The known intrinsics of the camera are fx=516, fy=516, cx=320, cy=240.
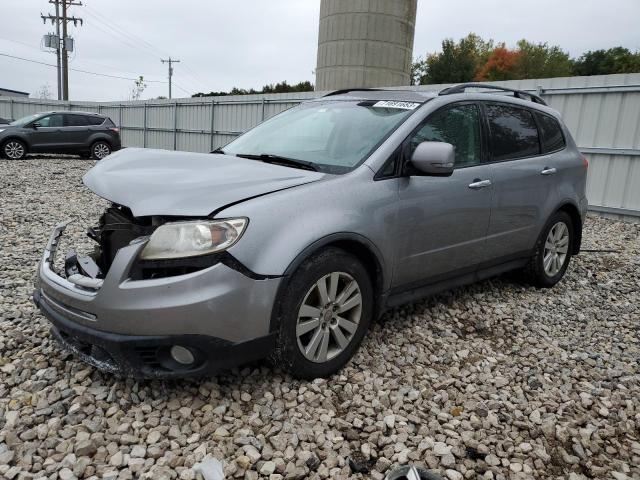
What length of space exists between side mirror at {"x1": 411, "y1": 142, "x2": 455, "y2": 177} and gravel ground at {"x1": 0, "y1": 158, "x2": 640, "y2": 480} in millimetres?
1183

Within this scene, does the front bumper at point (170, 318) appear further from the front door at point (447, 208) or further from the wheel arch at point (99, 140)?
the wheel arch at point (99, 140)

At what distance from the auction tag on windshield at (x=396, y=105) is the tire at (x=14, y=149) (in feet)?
48.7

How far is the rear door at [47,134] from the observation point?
50.6 ft

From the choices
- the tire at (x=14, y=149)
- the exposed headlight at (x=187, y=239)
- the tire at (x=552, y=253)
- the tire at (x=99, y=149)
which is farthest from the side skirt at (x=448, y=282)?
the tire at (x=14, y=149)

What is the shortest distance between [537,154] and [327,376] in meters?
2.70

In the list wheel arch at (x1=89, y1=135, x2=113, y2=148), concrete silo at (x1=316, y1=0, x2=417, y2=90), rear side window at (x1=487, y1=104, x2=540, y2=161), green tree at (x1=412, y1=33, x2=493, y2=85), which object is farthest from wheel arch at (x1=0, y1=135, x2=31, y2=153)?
green tree at (x1=412, y1=33, x2=493, y2=85)

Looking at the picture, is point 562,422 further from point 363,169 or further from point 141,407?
point 141,407

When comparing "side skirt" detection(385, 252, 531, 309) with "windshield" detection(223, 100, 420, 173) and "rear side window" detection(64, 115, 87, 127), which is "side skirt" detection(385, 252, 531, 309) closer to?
"windshield" detection(223, 100, 420, 173)

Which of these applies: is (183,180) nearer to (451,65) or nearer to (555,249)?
(555,249)

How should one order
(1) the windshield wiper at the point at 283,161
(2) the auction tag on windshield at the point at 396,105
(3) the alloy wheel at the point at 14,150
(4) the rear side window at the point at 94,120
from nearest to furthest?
(1) the windshield wiper at the point at 283,161, (2) the auction tag on windshield at the point at 396,105, (3) the alloy wheel at the point at 14,150, (4) the rear side window at the point at 94,120

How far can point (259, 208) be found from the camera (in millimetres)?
2479

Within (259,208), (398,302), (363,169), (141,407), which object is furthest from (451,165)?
(141,407)

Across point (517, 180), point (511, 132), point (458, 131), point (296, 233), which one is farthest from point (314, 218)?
point (511, 132)

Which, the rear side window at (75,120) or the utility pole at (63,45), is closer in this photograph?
the rear side window at (75,120)
